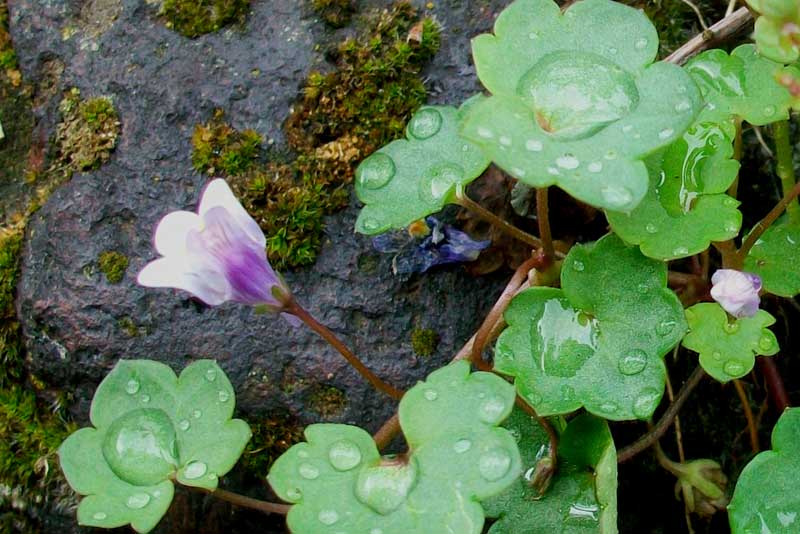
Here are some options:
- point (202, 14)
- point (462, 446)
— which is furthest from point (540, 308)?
point (202, 14)

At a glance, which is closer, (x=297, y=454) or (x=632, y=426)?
(x=297, y=454)

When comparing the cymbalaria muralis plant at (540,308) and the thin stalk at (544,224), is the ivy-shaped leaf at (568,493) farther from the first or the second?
the thin stalk at (544,224)

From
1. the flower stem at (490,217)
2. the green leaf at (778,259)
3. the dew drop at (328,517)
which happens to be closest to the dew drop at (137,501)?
the dew drop at (328,517)

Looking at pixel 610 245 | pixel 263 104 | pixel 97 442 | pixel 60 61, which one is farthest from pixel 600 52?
pixel 60 61

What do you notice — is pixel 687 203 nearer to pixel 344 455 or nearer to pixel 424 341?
pixel 424 341

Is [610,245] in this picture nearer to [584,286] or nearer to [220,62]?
[584,286]

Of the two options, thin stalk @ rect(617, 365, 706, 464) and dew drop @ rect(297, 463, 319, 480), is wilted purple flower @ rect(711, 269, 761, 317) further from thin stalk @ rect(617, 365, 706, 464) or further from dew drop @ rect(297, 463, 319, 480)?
dew drop @ rect(297, 463, 319, 480)

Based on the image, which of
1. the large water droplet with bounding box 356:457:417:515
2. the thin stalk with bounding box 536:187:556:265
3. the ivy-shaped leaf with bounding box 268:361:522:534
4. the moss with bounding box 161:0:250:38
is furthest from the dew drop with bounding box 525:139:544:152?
the moss with bounding box 161:0:250:38
